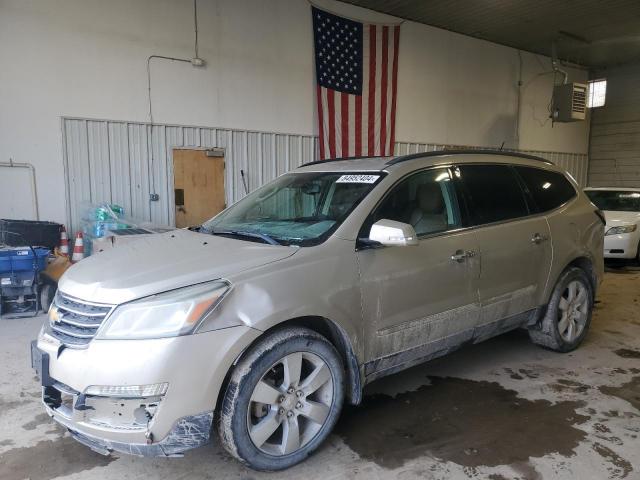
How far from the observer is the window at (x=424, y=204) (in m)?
3.01

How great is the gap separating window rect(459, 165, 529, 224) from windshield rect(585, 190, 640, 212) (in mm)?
6809

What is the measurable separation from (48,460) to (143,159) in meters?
6.27

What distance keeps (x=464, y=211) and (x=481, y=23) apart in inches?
390

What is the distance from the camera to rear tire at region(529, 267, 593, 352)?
400 centimetres

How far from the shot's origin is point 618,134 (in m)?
15.6

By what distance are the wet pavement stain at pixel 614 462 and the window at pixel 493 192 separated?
1.51 m

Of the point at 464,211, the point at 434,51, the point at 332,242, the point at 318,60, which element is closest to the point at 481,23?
the point at 434,51

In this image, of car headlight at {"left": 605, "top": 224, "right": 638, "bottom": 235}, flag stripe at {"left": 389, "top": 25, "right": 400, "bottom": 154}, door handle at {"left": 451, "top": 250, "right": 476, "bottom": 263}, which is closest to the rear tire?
door handle at {"left": 451, "top": 250, "right": 476, "bottom": 263}

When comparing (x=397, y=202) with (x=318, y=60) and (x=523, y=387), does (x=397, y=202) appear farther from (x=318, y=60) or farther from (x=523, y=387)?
(x=318, y=60)

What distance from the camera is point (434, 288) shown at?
3039 mm

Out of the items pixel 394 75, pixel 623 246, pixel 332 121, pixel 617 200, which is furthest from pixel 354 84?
pixel 623 246

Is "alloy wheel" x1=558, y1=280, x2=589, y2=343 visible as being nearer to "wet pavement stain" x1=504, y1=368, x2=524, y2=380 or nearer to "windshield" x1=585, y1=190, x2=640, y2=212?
"wet pavement stain" x1=504, y1=368, x2=524, y2=380

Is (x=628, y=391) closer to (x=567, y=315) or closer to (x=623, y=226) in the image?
(x=567, y=315)

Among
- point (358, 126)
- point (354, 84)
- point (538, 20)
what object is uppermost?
point (538, 20)
